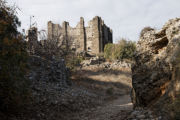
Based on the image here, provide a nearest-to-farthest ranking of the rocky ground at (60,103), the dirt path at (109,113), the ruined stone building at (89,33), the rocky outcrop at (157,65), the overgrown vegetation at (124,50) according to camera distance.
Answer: the rocky outcrop at (157,65), the rocky ground at (60,103), the dirt path at (109,113), the overgrown vegetation at (124,50), the ruined stone building at (89,33)

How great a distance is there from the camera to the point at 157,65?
4734 millimetres

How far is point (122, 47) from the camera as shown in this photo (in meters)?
28.6

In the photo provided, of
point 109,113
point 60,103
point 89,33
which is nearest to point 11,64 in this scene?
point 60,103

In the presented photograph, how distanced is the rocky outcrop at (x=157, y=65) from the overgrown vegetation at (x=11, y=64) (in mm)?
3081

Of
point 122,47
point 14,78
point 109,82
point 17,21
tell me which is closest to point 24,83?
point 14,78

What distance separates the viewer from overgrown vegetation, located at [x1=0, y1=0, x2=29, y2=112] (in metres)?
3.79

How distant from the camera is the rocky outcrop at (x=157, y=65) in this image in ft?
13.2

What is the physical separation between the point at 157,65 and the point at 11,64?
11.3 ft

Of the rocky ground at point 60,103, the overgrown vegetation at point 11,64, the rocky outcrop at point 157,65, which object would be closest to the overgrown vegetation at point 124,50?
the rocky ground at point 60,103

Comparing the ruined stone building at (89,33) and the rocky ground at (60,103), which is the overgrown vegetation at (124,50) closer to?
the ruined stone building at (89,33)

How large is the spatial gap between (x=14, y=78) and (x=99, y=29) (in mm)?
36562

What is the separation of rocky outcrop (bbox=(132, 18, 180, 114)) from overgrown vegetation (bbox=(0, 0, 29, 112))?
308cm

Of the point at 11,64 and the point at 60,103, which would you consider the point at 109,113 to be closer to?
the point at 60,103

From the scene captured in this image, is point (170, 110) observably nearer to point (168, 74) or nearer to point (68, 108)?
point (168, 74)
